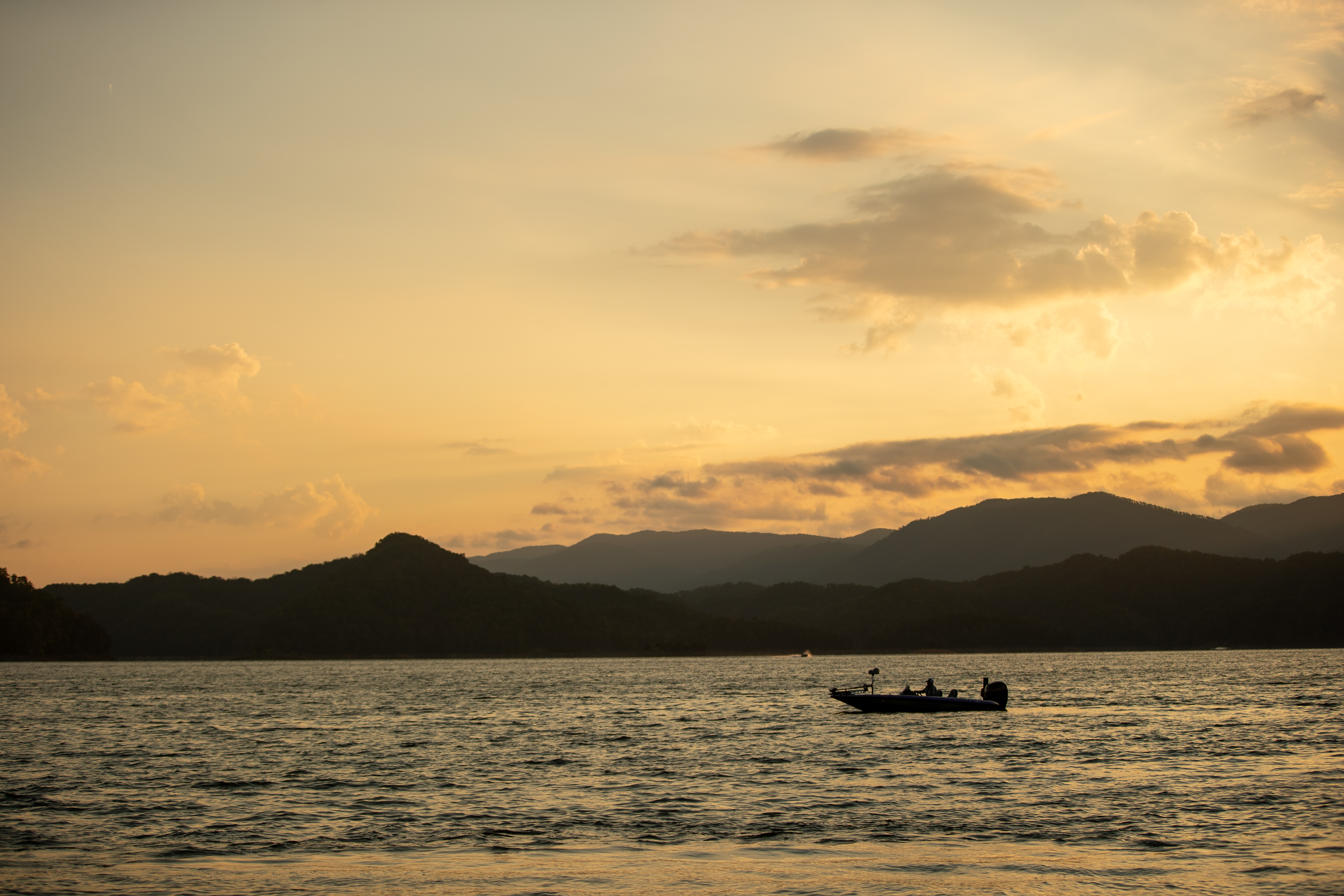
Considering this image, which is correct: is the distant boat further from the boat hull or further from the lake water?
the lake water

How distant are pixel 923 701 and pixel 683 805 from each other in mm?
52090

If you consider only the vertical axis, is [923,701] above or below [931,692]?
below

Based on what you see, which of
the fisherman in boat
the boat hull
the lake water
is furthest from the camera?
the fisherman in boat

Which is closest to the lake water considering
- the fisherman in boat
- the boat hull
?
the boat hull

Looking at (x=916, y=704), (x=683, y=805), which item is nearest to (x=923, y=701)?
(x=916, y=704)

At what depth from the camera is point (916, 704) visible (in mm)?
95188

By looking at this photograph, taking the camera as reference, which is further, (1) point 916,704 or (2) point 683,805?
(1) point 916,704

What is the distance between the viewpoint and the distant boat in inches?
3750

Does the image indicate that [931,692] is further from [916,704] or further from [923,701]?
[916,704]

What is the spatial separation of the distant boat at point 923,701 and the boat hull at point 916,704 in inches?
0.8

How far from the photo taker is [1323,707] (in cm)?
10812

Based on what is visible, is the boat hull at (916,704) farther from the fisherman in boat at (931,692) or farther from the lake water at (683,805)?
the lake water at (683,805)

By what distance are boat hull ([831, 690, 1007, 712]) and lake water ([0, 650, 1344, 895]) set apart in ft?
4.79

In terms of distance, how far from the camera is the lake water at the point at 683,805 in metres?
33.3
